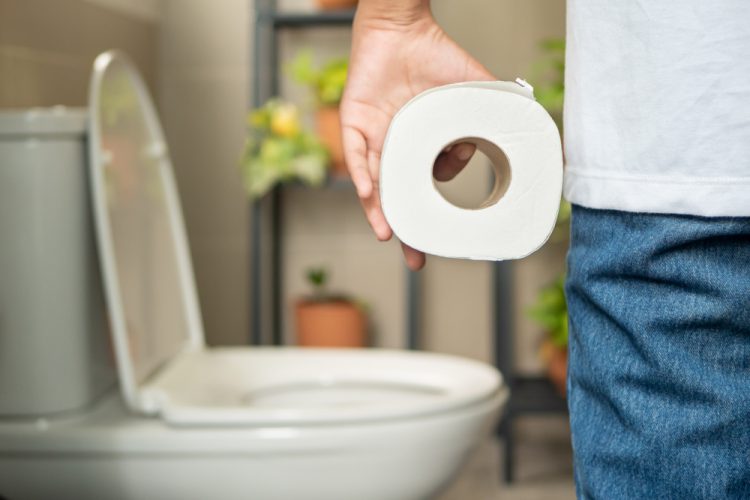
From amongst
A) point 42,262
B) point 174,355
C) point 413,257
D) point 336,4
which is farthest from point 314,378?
point 336,4

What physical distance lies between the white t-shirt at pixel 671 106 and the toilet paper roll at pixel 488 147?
0.13ft

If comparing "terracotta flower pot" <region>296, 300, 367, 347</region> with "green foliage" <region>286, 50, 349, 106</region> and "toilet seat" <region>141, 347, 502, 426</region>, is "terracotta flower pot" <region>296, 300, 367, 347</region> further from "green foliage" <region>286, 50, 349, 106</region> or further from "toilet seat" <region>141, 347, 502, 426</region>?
"toilet seat" <region>141, 347, 502, 426</region>

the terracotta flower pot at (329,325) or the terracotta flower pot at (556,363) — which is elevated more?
the terracotta flower pot at (329,325)

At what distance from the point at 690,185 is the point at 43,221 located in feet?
2.86

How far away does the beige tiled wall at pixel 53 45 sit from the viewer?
1.54 meters

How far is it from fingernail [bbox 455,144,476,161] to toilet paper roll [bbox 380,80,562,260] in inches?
2.2

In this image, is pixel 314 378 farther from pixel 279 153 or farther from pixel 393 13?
pixel 393 13

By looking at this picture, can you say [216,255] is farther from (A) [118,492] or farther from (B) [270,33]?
(A) [118,492]

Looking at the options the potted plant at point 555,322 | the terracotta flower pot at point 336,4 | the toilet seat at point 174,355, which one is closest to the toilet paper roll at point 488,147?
the toilet seat at point 174,355

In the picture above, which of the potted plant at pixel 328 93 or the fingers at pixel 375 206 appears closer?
the fingers at pixel 375 206

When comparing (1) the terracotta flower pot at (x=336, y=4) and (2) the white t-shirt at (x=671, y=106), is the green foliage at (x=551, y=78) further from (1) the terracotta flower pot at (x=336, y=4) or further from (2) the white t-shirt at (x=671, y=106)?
(2) the white t-shirt at (x=671, y=106)

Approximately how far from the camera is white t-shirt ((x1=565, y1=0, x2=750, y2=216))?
443mm

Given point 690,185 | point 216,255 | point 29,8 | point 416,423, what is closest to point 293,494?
point 416,423

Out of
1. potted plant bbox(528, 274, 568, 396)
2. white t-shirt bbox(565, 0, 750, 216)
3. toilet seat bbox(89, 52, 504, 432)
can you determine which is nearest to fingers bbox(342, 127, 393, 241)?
white t-shirt bbox(565, 0, 750, 216)
